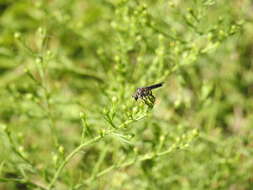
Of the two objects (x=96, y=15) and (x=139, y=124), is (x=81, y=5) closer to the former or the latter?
(x=96, y=15)

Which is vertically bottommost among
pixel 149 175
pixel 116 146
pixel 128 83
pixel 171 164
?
pixel 171 164

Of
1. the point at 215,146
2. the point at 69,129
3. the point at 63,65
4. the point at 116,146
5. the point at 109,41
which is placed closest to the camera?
the point at 116,146

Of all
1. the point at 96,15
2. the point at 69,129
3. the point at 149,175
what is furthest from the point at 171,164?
the point at 96,15

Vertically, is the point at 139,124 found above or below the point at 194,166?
above

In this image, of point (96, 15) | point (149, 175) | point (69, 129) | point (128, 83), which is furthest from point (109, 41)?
point (149, 175)

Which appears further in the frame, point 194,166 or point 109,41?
point 109,41

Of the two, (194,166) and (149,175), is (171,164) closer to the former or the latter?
(194,166)

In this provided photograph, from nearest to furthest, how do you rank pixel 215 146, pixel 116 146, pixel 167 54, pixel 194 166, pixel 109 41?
pixel 167 54
pixel 116 146
pixel 194 166
pixel 215 146
pixel 109 41
